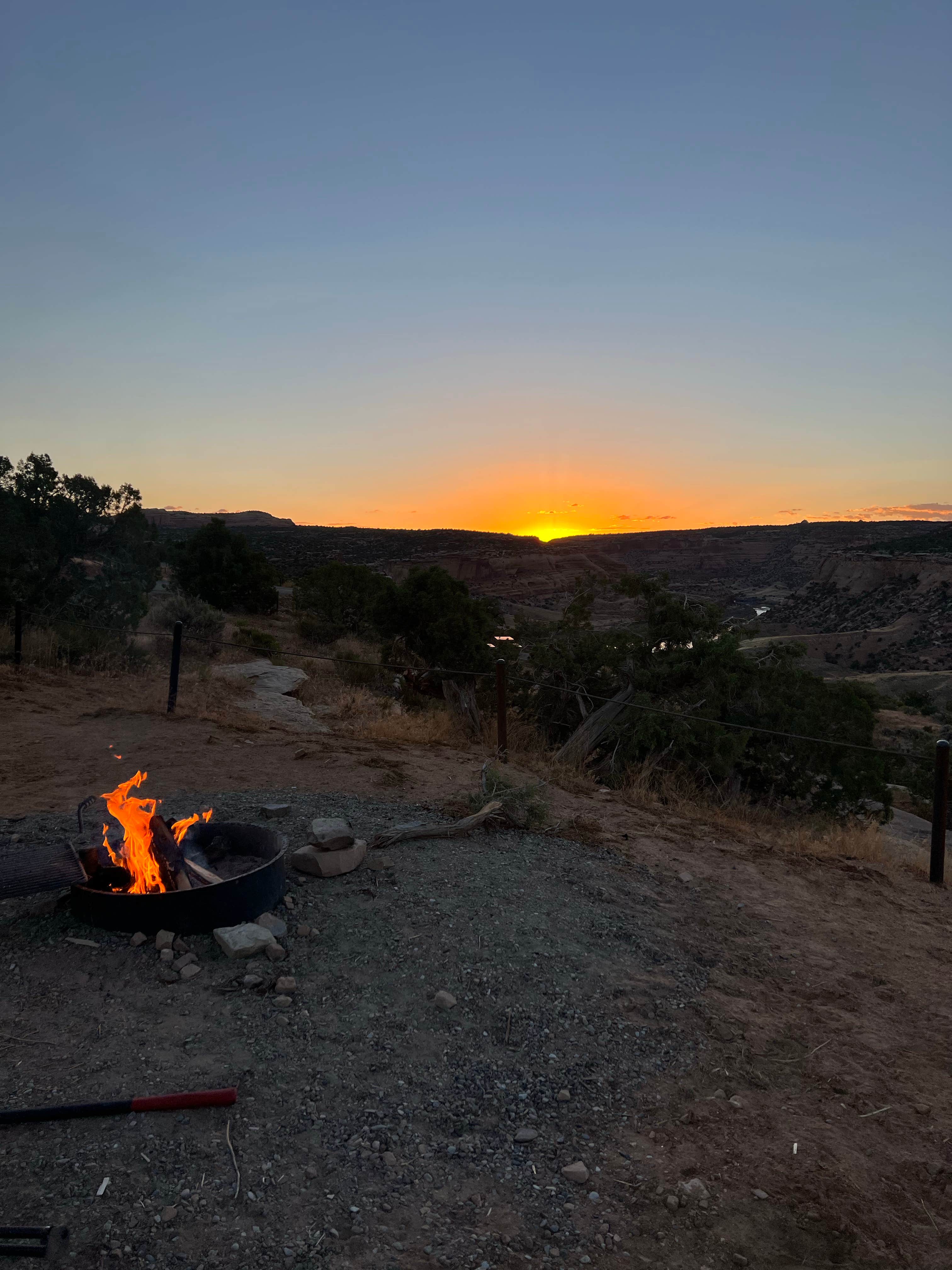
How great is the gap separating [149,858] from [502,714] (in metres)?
5.38

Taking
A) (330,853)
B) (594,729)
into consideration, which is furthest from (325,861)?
(594,729)

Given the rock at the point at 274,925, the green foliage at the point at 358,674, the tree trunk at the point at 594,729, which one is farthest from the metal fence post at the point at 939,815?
the green foliage at the point at 358,674

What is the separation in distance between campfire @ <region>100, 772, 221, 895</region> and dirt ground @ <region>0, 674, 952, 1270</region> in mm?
427

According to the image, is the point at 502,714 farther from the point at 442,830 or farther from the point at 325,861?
the point at 325,861

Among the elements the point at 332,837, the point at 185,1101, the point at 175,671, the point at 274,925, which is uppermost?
the point at 175,671

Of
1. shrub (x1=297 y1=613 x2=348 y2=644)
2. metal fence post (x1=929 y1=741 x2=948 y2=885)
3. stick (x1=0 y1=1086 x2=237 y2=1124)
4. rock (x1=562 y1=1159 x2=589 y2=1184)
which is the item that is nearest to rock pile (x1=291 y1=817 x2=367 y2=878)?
stick (x1=0 y1=1086 x2=237 y2=1124)

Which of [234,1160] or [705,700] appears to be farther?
[705,700]

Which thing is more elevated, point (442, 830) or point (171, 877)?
point (171, 877)

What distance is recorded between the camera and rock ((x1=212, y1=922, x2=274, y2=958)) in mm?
4438

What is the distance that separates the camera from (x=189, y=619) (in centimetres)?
1933

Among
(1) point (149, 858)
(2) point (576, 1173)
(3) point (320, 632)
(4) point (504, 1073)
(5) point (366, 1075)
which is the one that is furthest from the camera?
(3) point (320, 632)

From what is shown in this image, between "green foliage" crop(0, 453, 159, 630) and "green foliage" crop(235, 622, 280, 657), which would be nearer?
"green foliage" crop(0, 453, 159, 630)

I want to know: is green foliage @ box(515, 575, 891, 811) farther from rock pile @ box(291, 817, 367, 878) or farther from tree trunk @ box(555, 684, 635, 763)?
rock pile @ box(291, 817, 367, 878)

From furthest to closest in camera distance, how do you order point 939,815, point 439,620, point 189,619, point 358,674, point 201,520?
point 201,520 → point 189,619 → point 358,674 → point 439,620 → point 939,815
